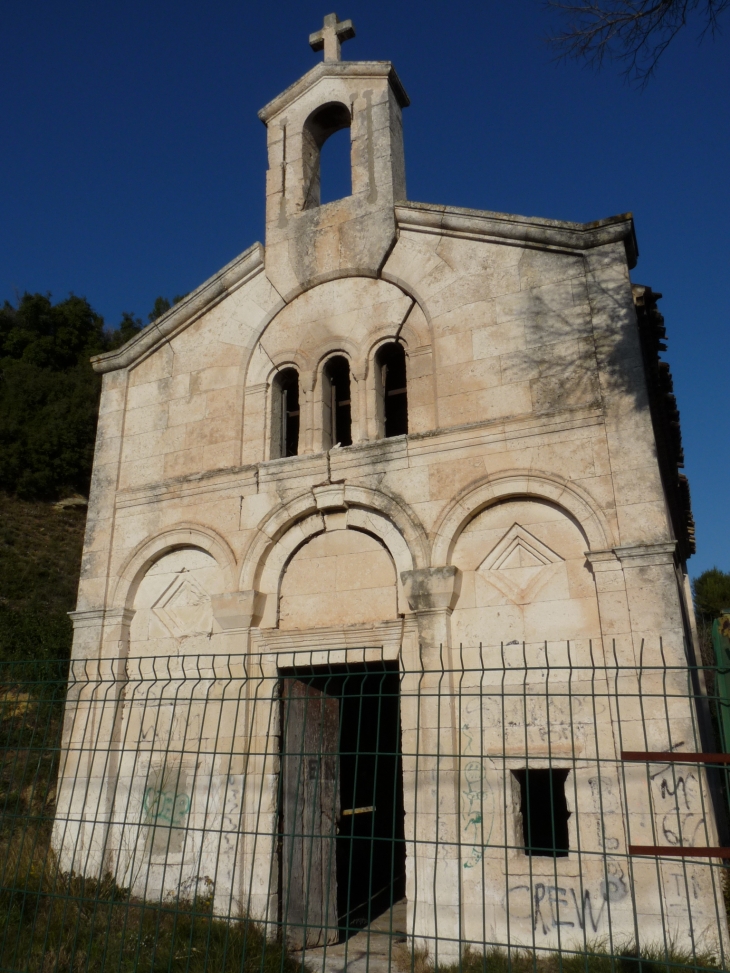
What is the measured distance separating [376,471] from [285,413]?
1.84 m

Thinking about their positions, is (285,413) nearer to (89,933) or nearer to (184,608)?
(184,608)

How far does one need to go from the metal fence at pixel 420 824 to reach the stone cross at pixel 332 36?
799 centimetres

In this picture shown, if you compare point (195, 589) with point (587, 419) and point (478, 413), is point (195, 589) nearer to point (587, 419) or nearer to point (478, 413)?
point (478, 413)

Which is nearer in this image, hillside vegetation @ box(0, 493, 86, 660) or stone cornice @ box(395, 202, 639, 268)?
stone cornice @ box(395, 202, 639, 268)

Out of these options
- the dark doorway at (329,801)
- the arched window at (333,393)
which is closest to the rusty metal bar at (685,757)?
the dark doorway at (329,801)

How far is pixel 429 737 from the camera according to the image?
7371mm

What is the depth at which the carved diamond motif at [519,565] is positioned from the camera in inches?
296

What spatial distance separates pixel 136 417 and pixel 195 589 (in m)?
2.63

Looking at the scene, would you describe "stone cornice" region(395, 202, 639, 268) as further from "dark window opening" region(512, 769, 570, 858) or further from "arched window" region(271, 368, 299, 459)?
"dark window opening" region(512, 769, 570, 858)

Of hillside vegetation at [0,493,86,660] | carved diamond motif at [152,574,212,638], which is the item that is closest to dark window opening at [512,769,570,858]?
carved diamond motif at [152,574,212,638]

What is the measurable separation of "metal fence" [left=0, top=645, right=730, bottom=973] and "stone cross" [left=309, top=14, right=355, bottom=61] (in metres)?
7.99

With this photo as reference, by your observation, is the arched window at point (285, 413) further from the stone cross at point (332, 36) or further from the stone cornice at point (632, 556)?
the stone cross at point (332, 36)

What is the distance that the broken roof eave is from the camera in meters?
8.21

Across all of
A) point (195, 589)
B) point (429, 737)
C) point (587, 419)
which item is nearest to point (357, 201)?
point (587, 419)
